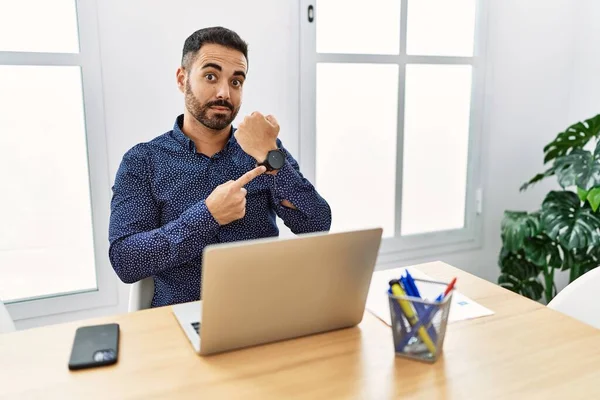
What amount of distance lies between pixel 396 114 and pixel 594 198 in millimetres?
898

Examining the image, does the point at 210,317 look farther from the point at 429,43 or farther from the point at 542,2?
the point at 542,2

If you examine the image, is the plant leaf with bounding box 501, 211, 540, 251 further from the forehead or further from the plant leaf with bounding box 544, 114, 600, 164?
the forehead

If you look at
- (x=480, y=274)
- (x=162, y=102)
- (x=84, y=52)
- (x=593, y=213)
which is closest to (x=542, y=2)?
(x=593, y=213)

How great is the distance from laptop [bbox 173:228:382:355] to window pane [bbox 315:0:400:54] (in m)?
1.52

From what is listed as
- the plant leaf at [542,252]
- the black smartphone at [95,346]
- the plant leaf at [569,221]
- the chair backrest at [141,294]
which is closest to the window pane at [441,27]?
the plant leaf at [569,221]

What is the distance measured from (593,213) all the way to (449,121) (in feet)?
2.57

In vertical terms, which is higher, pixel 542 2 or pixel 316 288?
pixel 542 2

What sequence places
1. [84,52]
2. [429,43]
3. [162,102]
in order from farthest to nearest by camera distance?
[429,43], [162,102], [84,52]

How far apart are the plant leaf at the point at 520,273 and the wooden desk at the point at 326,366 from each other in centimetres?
157

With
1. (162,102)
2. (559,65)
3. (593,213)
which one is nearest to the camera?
(162,102)

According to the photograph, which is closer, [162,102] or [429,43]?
[162,102]

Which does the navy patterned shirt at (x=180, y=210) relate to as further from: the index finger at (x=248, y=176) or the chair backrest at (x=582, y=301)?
the chair backrest at (x=582, y=301)

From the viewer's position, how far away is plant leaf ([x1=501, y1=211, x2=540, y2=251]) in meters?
2.35

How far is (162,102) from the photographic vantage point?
199 centimetres
